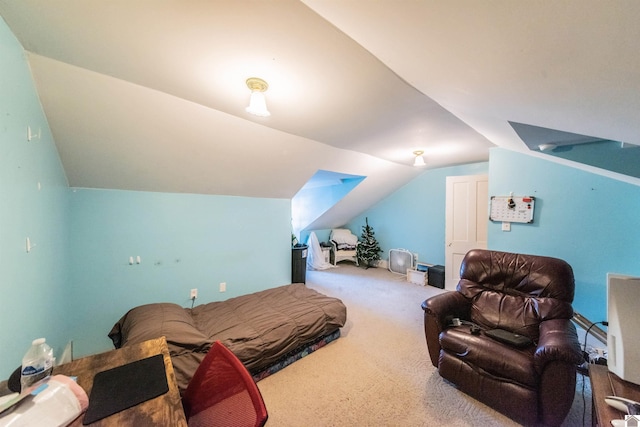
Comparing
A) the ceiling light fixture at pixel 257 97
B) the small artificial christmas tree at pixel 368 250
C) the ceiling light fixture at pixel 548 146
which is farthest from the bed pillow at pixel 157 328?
the small artificial christmas tree at pixel 368 250

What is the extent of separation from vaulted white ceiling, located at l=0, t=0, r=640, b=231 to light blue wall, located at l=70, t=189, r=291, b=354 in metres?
0.29

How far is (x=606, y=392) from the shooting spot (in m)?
1.05

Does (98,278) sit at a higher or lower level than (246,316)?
higher

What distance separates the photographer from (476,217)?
3826mm

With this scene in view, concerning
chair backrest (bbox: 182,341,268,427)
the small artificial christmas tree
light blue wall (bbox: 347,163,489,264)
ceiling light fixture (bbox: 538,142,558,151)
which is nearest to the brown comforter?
chair backrest (bbox: 182,341,268,427)

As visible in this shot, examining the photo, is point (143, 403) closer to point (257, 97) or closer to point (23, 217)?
point (23, 217)

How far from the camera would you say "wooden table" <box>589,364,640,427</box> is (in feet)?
3.04

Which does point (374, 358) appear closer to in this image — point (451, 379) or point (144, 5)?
point (451, 379)

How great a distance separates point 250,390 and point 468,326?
204 centimetres

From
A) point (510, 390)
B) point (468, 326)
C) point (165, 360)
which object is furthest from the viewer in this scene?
point (468, 326)

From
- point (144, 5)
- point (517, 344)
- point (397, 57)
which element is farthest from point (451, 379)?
point (144, 5)

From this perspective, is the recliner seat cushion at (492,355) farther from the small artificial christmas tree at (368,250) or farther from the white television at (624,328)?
the small artificial christmas tree at (368,250)

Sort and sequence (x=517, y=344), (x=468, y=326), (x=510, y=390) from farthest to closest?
(x=468, y=326) → (x=517, y=344) → (x=510, y=390)

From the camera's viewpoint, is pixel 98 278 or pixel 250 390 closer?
pixel 250 390
